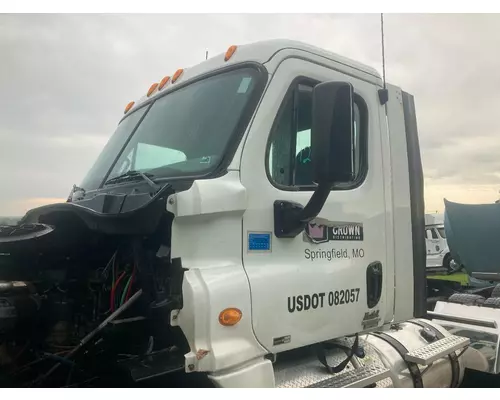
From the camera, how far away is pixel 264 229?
2.53m

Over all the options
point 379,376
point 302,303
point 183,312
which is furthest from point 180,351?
point 379,376

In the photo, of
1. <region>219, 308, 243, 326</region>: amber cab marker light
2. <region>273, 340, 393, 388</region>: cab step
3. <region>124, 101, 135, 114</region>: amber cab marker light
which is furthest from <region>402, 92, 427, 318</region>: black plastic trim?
<region>124, 101, 135, 114</region>: amber cab marker light

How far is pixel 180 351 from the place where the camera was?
2.39 metres

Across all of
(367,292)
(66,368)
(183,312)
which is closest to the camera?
(183,312)

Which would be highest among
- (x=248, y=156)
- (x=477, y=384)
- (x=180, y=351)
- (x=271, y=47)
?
(x=271, y=47)

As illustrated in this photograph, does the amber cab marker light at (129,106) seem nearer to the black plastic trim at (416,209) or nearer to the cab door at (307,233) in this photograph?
the cab door at (307,233)

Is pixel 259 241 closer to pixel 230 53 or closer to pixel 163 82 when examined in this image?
pixel 230 53

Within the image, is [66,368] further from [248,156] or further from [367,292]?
[367,292]

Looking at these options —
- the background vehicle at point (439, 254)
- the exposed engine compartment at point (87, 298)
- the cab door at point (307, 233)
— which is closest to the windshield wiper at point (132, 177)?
the exposed engine compartment at point (87, 298)

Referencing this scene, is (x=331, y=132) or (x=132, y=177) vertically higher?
(x=331, y=132)

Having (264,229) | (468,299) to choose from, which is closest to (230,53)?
(264,229)

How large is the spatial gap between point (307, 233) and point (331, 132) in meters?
0.68

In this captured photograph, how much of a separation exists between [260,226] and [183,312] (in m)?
Result: 0.59

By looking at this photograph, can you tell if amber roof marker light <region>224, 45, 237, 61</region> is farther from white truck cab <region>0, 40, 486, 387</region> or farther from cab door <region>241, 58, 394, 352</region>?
cab door <region>241, 58, 394, 352</region>
